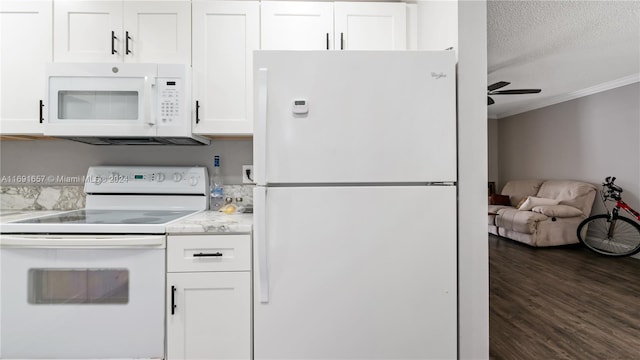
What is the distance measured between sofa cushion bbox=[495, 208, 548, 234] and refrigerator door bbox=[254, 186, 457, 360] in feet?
12.8

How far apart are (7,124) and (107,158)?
49cm

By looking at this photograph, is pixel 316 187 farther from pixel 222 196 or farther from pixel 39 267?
pixel 39 267

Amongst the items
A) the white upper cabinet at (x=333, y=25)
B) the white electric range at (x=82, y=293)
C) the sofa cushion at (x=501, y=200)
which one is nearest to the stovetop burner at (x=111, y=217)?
the white electric range at (x=82, y=293)

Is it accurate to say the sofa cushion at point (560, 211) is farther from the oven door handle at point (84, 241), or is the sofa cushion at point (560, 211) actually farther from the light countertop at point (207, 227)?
the oven door handle at point (84, 241)

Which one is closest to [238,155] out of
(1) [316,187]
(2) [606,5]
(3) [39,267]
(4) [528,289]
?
(1) [316,187]

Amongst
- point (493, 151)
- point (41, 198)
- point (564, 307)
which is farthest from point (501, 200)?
point (41, 198)

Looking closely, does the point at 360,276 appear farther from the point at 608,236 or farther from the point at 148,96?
the point at 608,236

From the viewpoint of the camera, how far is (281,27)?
1754mm

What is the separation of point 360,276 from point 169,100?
1.35 metres

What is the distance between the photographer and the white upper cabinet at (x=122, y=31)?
1720 millimetres

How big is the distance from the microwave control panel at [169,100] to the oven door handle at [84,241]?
25.3 inches

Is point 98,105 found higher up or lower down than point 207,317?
higher up

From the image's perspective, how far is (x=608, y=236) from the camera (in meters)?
4.13

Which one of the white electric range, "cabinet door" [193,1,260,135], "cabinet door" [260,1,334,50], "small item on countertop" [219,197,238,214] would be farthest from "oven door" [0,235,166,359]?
"cabinet door" [260,1,334,50]
